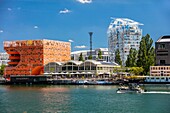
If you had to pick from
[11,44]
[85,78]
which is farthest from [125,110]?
[11,44]

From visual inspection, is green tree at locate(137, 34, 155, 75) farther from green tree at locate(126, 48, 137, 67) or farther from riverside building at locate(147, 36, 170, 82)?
green tree at locate(126, 48, 137, 67)

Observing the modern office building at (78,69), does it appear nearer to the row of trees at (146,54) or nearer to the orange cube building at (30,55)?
the orange cube building at (30,55)

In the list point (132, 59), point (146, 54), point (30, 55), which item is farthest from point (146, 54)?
point (30, 55)

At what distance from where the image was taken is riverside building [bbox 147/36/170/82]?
11544 cm

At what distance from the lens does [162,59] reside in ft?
404

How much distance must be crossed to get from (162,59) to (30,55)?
46.5 meters

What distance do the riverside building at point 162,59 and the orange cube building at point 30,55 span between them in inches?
1480

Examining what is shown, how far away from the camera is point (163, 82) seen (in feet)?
357

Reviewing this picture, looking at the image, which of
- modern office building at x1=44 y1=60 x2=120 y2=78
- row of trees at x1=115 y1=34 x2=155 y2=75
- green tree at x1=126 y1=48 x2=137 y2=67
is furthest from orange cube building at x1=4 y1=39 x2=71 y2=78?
row of trees at x1=115 y1=34 x2=155 y2=75

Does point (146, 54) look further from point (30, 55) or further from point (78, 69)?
point (30, 55)

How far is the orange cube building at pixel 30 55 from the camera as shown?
131 metres

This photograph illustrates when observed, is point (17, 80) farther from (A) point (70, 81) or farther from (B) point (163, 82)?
(B) point (163, 82)

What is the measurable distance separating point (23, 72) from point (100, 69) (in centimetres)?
2830

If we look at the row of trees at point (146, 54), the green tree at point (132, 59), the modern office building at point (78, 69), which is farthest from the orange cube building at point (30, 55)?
the row of trees at point (146, 54)
